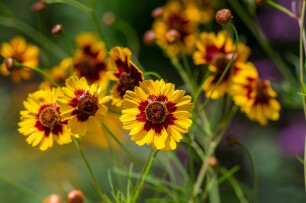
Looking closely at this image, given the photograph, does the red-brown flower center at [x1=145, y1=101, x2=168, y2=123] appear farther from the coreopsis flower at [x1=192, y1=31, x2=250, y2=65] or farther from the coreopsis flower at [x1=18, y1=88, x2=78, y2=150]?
the coreopsis flower at [x1=192, y1=31, x2=250, y2=65]

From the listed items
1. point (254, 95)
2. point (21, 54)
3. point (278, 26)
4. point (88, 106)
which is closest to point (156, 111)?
point (88, 106)

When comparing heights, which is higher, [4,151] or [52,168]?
[4,151]

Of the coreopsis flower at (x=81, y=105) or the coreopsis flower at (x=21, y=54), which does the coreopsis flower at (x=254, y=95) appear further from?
the coreopsis flower at (x=21, y=54)

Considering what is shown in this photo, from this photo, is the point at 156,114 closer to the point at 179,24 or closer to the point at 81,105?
the point at 81,105

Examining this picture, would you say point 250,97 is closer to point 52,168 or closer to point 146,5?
point 52,168

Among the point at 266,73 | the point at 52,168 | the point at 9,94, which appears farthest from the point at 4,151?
the point at 266,73

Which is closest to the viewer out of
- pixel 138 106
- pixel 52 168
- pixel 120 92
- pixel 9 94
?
pixel 138 106

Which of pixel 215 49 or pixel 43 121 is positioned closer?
pixel 43 121
